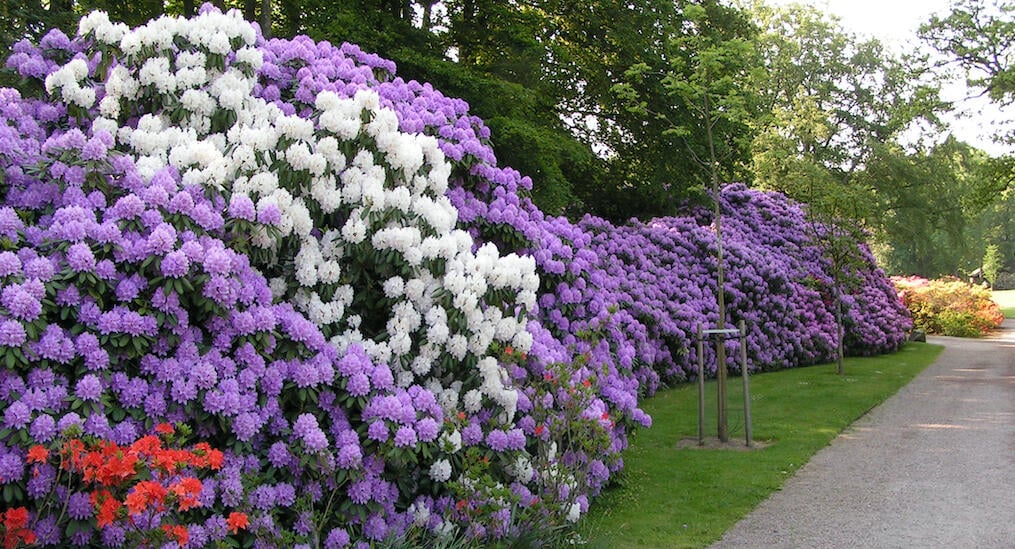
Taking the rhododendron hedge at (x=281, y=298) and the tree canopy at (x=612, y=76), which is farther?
the tree canopy at (x=612, y=76)

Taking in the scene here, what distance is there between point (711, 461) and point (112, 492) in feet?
18.0

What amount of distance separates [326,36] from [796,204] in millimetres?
12400

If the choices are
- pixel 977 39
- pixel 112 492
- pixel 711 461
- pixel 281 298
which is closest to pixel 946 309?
pixel 977 39

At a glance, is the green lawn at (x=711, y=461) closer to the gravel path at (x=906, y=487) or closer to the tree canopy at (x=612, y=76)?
the gravel path at (x=906, y=487)

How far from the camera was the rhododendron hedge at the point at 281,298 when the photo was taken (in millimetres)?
3865

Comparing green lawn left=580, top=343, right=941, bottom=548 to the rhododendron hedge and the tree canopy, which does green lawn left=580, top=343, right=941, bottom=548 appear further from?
the tree canopy

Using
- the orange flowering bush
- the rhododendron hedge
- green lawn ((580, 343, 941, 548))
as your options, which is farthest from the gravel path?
the orange flowering bush

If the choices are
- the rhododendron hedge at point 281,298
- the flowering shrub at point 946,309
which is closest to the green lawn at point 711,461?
the rhododendron hedge at point 281,298

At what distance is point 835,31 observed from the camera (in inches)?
1449

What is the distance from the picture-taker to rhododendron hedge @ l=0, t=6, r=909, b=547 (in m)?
3.87

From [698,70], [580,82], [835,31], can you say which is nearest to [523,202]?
[698,70]

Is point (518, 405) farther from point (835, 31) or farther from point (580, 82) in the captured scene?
point (835, 31)

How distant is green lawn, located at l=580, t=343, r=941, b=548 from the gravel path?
19 cm

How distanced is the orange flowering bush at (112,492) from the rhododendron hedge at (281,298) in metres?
0.06
